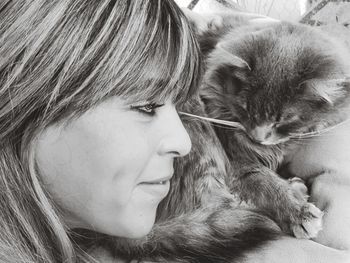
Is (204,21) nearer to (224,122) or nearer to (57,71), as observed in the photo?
(224,122)

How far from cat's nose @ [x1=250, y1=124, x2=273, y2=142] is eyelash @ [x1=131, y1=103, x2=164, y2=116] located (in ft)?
1.15

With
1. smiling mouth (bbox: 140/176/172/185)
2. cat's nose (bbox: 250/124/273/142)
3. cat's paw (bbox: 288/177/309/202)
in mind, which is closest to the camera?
smiling mouth (bbox: 140/176/172/185)

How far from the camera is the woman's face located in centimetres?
68

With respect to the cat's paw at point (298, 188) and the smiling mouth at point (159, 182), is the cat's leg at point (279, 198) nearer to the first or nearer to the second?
the cat's paw at point (298, 188)

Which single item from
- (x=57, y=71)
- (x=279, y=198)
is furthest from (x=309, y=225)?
(x=57, y=71)

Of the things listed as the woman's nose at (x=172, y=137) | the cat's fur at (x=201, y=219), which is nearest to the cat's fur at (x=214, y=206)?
the cat's fur at (x=201, y=219)

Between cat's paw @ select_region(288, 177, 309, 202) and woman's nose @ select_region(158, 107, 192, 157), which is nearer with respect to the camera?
woman's nose @ select_region(158, 107, 192, 157)

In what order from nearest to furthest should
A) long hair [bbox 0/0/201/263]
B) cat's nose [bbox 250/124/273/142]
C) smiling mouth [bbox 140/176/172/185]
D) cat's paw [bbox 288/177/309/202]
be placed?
long hair [bbox 0/0/201/263] → smiling mouth [bbox 140/176/172/185] → cat's paw [bbox 288/177/309/202] → cat's nose [bbox 250/124/273/142]

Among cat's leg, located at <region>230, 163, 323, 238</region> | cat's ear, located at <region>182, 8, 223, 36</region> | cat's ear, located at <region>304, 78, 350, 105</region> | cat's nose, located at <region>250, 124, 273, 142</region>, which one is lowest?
cat's leg, located at <region>230, 163, 323, 238</region>

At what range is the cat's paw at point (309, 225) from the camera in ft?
2.54

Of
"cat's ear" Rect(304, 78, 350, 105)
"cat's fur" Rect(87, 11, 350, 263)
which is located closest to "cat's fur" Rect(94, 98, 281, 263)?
"cat's fur" Rect(87, 11, 350, 263)

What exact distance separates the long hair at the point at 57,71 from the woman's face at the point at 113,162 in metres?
0.02

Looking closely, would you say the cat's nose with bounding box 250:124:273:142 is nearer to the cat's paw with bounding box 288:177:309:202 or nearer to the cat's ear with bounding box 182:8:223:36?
the cat's paw with bounding box 288:177:309:202

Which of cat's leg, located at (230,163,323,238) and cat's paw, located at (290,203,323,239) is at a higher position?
cat's paw, located at (290,203,323,239)
